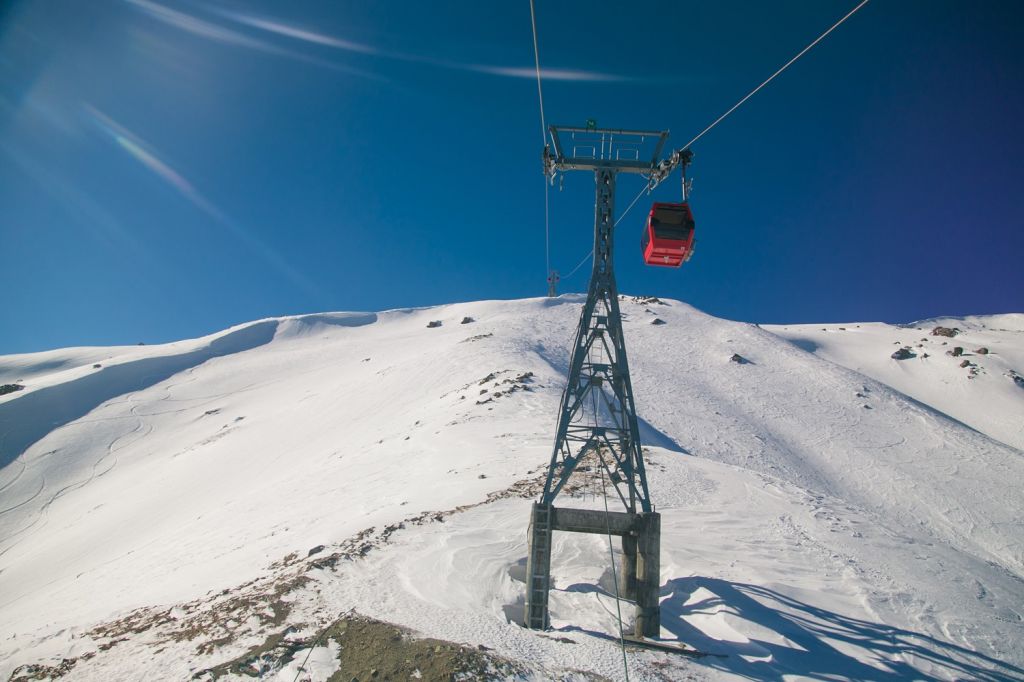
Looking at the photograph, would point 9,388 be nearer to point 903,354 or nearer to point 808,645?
point 808,645

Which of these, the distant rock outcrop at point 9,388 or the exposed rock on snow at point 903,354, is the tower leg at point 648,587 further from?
the exposed rock on snow at point 903,354

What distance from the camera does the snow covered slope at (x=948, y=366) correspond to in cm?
4772

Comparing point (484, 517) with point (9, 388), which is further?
point (9, 388)

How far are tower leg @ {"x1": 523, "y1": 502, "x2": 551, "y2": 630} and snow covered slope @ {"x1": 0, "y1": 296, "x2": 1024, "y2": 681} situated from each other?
0.55 metres

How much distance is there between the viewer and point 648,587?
32.0 feet

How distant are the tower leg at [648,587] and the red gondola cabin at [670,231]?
5995 mm

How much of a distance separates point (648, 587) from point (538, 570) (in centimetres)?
231

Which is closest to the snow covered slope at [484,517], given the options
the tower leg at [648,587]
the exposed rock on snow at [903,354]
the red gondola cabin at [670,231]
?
the tower leg at [648,587]

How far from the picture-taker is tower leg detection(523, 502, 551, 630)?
9.27 meters

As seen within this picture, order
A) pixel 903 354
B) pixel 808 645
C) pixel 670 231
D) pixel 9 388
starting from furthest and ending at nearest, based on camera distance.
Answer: pixel 903 354
pixel 9 388
pixel 670 231
pixel 808 645

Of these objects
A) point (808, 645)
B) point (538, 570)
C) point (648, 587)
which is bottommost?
point (808, 645)

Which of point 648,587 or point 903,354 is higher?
point 648,587

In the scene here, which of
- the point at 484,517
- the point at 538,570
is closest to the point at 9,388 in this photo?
the point at 484,517

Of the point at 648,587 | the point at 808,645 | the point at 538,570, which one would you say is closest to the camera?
the point at 808,645
